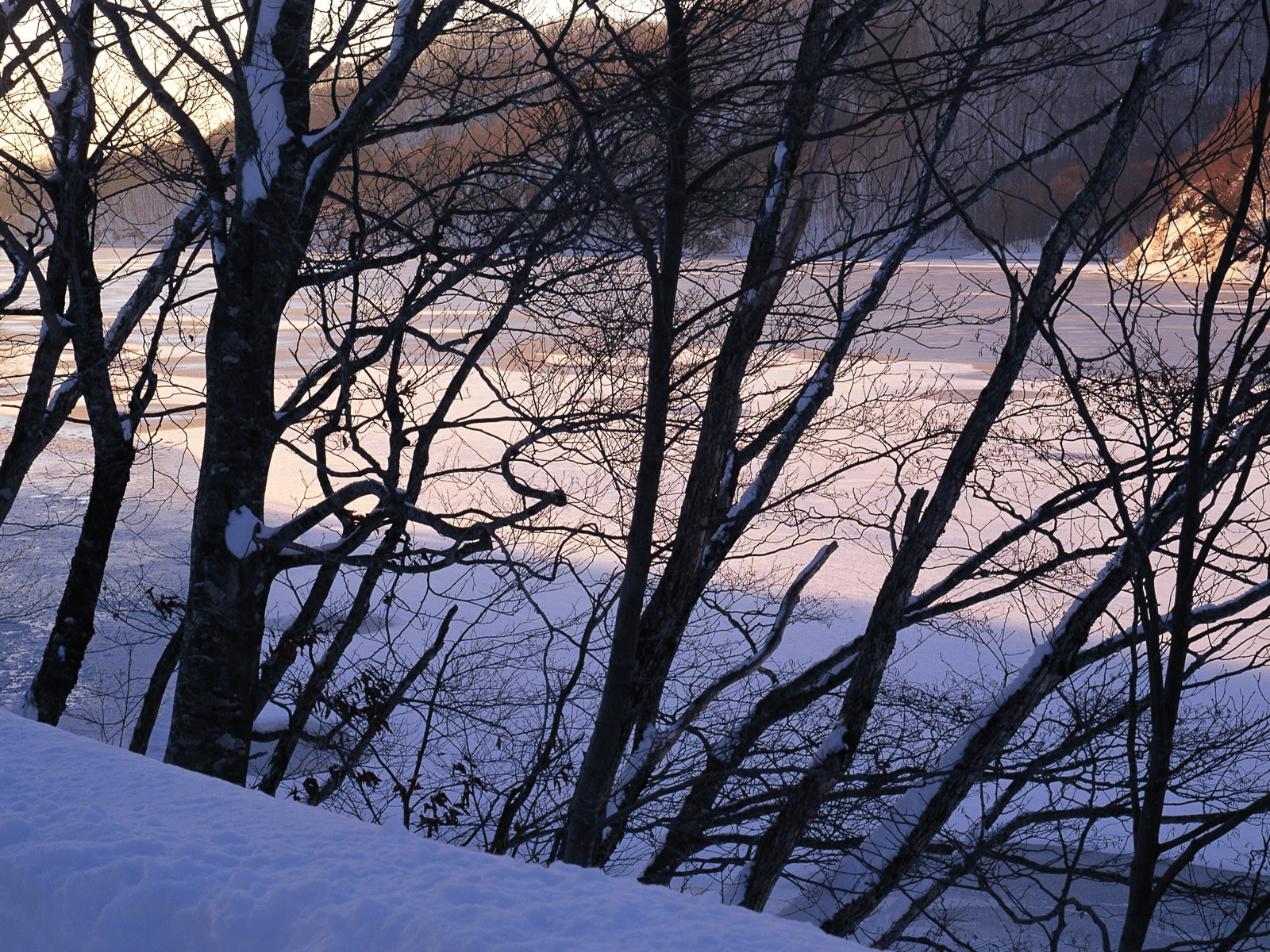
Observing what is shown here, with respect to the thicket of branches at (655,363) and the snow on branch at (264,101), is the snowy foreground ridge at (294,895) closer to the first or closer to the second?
the thicket of branches at (655,363)

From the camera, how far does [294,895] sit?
136cm

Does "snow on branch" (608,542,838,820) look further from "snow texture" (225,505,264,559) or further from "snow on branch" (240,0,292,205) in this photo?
"snow on branch" (240,0,292,205)

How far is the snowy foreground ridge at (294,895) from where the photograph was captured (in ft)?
4.32

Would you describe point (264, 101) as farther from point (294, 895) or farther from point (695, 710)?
point (294, 895)

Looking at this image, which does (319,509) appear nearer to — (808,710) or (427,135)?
(427,135)

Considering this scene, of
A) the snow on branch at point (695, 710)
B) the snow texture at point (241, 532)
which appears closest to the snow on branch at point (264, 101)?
the snow texture at point (241, 532)

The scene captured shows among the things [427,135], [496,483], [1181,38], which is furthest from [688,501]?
[496,483]

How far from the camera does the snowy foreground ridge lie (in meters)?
1.32

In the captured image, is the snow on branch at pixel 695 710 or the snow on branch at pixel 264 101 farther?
the snow on branch at pixel 695 710

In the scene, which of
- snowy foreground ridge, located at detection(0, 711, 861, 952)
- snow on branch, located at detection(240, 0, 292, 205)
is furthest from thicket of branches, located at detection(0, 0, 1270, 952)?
snowy foreground ridge, located at detection(0, 711, 861, 952)

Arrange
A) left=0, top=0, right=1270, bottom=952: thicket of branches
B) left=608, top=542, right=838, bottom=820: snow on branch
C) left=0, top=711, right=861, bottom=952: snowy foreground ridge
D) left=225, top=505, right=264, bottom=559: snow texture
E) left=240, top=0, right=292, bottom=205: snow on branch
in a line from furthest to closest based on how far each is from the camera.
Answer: left=608, top=542, right=838, bottom=820: snow on branch, left=225, top=505, right=264, bottom=559: snow texture, left=240, top=0, right=292, bottom=205: snow on branch, left=0, top=0, right=1270, bottom=952: thicket of branches, left=0, top=711, right=861, bottom=952: snowy foreground ridge

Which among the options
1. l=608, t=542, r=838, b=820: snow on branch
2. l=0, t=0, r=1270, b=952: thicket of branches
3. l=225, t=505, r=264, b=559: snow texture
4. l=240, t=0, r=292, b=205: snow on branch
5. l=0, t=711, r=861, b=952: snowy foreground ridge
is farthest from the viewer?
l=608, t=542, r=838, b=820: snow on branch

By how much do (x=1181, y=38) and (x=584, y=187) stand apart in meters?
3.89

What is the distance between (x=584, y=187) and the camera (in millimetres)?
4430
